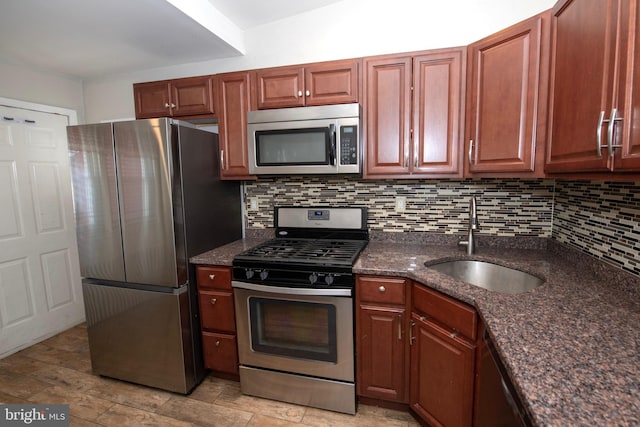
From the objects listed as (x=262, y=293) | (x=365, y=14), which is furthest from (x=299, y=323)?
(x=365, y=14)

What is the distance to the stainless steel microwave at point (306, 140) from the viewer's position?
1898mm

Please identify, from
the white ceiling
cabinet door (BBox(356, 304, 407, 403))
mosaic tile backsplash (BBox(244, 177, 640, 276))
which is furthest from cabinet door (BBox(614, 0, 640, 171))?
the white ceiling

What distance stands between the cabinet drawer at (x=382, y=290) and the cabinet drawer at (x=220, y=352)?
3.07 ft

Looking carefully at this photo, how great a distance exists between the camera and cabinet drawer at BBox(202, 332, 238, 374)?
79.6 inches

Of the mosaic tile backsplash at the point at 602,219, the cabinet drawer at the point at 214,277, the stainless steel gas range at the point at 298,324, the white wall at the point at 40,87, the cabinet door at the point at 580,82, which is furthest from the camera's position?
→ the white wall at the point at 40,87

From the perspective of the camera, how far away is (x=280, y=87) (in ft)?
6.78

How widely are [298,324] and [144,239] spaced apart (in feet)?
3.56

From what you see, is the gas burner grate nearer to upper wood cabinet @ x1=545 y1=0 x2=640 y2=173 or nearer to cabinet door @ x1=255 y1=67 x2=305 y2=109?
cabinet door @ x1=255 y1=67 x2=305 y2=109

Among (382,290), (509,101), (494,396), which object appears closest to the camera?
(494,396)

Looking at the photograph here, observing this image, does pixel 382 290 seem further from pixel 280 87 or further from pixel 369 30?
pixel 369 30

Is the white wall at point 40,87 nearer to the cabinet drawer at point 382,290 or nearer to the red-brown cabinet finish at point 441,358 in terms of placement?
the cabinet drawer at point 382,290

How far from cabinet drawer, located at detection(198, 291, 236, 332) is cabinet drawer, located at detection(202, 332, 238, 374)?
2.5 inches

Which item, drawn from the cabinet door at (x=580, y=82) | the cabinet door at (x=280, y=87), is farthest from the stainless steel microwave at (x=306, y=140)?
the cabinet door at (x=580, y=82)

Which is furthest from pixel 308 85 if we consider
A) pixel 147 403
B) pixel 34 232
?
pixel 34 232
